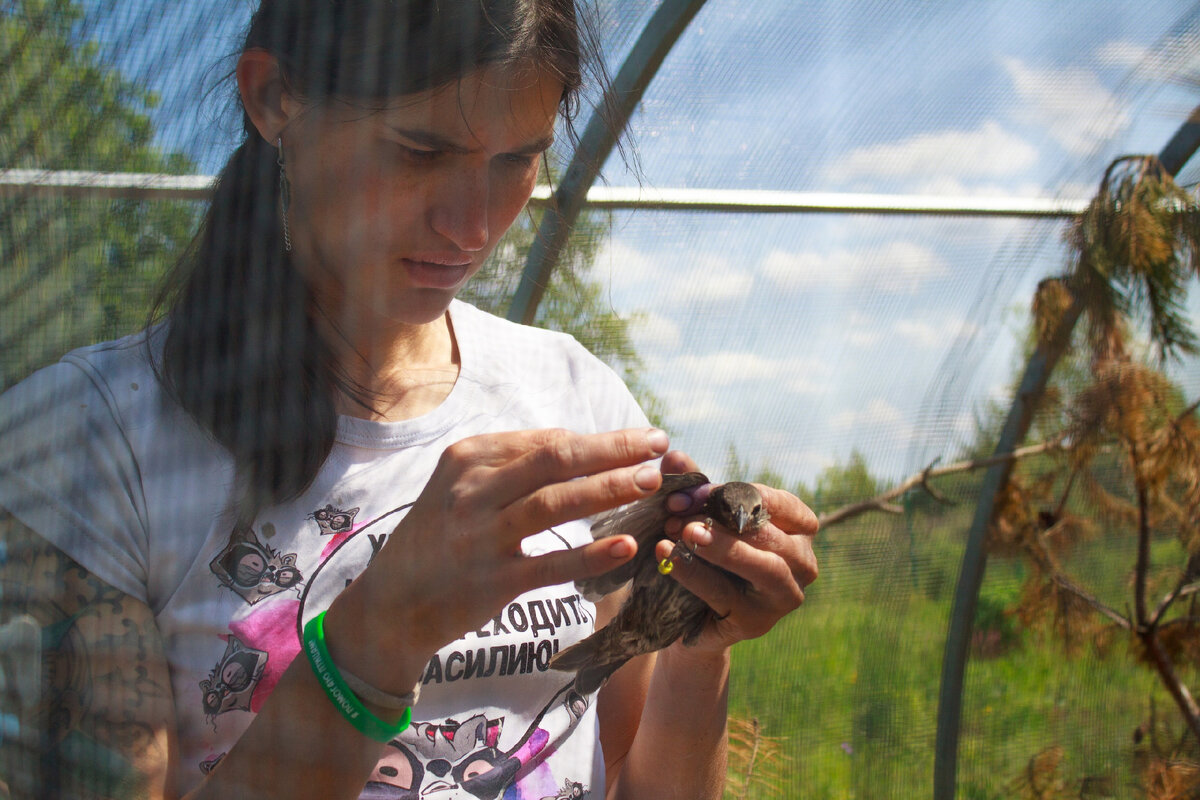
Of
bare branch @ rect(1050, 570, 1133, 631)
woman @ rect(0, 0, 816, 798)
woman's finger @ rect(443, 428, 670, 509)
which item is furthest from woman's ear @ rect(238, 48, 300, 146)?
bare branch @ rect(1050, 570, 1133, 631)

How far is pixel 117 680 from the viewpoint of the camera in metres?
0.64

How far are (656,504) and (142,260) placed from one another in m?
0.49

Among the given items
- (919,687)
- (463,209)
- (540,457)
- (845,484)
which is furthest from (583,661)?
(919,687)

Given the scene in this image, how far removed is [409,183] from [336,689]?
0.41 m

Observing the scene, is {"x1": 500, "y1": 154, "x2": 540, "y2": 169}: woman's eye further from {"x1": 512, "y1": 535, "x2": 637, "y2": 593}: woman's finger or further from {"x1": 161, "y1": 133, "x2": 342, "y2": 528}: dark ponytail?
{"x1": 512, "y1": 535, "x2": 637, "y2": 593}: woman's finger

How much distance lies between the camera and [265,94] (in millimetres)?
706

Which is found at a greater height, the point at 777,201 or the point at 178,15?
the point at 777,201

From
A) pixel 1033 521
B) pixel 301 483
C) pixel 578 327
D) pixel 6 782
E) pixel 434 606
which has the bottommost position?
pixel 6 782

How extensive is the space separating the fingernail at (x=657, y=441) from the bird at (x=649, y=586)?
0.10 m

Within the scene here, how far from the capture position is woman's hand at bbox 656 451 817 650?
25.8 inches

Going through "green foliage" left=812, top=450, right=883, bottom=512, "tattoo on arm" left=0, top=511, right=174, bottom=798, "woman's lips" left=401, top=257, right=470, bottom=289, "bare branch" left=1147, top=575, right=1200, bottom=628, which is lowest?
"tattoo on arm" left=0, top=511, right=174, bottom=798

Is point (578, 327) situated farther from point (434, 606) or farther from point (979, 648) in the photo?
point (979, 648)

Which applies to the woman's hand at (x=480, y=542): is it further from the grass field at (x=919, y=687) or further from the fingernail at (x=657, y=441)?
the grass field at (x=919, y=687)

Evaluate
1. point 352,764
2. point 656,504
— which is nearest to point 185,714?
point 352,764
